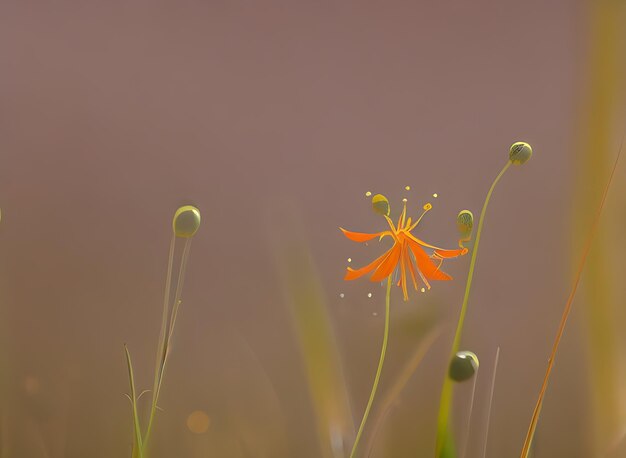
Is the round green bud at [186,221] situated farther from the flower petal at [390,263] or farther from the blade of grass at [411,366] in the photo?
the blade of grass at [411,366]

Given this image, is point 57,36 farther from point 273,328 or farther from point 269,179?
point 273,328

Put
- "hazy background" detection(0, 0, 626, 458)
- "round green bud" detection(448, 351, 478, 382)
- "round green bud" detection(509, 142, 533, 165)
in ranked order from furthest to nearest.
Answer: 1. "hazy background" detection(0, 0, 626, 458)
2. "round green bud" detection(509, 142, 533, 165)
3. "round green bud" detection(448, 351, 478, 382)

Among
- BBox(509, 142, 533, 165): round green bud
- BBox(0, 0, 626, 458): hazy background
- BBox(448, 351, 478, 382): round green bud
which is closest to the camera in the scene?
BBox(448, 351, 478, 382): round green bud

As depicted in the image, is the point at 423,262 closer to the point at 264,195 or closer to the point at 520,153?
the point at 520,153

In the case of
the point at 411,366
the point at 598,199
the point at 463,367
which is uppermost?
the point at 598,199

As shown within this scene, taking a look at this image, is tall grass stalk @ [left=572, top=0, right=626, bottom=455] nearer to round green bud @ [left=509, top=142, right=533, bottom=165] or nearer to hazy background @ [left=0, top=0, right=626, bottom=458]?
hazy background @ [left=0, top=0, right=626, bottom=458]

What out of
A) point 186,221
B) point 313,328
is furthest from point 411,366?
point 186,221

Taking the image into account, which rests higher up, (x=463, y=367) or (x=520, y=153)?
(x=520, y=153)

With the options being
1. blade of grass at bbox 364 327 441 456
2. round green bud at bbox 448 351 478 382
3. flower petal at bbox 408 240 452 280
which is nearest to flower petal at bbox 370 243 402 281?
flower petal at bbox 408 240 452 280

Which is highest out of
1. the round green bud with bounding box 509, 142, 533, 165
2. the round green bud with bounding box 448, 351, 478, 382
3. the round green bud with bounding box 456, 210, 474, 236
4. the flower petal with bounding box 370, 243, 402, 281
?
the round green bud with bounding box 509, 142, 533, 165

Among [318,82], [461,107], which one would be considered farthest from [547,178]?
[318,82]
